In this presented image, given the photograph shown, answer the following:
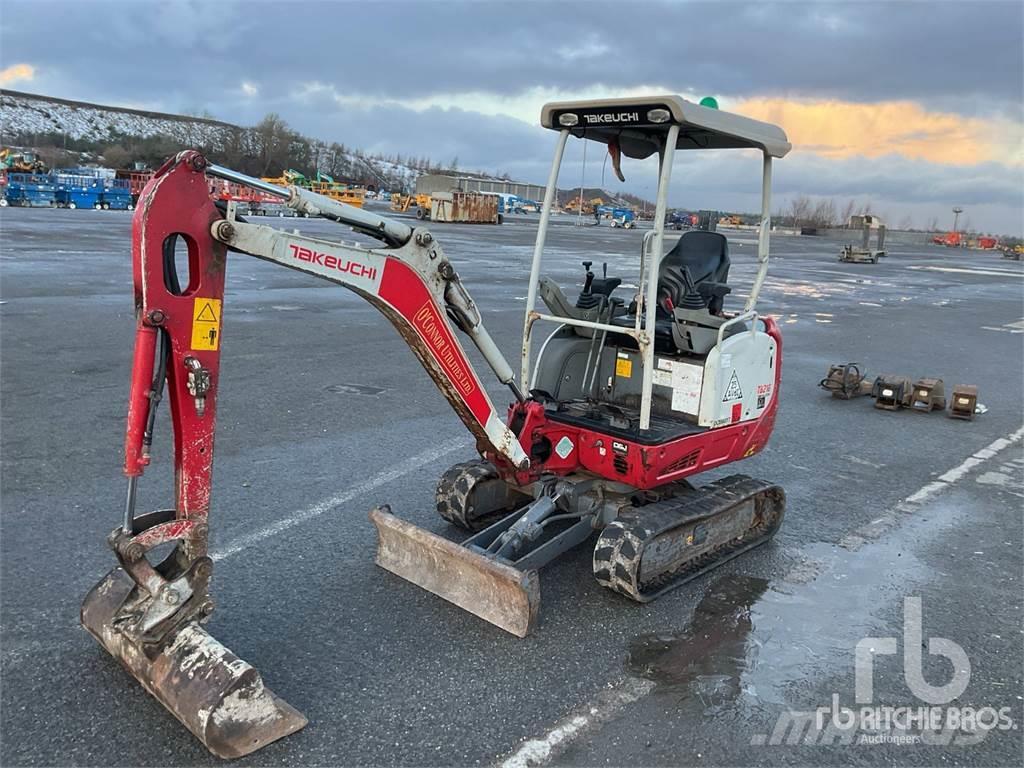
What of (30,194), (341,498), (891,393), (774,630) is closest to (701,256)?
(774,630)

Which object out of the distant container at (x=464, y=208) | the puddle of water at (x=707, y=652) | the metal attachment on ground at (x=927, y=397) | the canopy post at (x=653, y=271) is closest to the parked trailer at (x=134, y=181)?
the distant container at (x=464, y=208)

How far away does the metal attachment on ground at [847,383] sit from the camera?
10891mm

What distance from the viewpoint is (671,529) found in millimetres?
5211

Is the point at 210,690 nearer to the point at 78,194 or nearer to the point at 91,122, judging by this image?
the point at 78,194

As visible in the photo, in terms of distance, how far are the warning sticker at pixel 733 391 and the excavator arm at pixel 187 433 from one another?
8.57 feet

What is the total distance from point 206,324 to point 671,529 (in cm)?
296

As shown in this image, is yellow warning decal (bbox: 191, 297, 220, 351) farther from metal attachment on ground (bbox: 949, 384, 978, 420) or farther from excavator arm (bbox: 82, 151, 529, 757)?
metal attachment on ground (bbox: 949, 384, 978, 420)

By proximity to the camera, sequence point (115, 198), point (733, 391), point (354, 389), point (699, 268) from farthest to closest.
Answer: point (115, 198) < point (354, 389) < point (699, 268) < point (733, 391)

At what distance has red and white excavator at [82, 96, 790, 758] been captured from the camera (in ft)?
12.0

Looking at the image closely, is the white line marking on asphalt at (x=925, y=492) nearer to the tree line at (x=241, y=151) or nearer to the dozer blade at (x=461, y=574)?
the dozer blade at (x=461, y=574)

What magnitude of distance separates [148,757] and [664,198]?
4.09 metres

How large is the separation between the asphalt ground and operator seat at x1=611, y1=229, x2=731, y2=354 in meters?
1.60

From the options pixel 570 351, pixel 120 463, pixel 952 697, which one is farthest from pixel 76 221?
pixel 952 697

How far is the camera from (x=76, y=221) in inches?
1303
